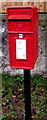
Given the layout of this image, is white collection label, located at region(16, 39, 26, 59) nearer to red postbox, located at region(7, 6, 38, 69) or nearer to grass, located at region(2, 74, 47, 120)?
red postbox, located at region(7, 6, 38, 69)

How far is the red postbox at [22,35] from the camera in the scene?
7.72 feet

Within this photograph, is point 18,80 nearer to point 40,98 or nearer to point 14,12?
point 40,98

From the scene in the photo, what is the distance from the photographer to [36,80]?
4.46 metres

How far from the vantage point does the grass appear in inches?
141

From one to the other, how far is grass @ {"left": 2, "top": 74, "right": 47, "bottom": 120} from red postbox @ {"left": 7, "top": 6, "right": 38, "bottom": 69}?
4.48ft

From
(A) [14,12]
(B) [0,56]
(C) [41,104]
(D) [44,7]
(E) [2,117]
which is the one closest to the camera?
(A) [14,12]

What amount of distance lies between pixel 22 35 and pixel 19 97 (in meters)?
1.91

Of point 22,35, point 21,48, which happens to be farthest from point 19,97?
point 22,35

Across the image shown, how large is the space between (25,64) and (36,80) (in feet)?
6.61

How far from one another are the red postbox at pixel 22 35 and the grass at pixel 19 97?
1366mm

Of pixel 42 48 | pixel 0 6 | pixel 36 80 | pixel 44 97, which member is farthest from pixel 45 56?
pixel 0 6

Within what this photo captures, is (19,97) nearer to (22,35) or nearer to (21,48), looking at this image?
(21,48)

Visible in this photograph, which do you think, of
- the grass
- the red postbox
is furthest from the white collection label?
the grass

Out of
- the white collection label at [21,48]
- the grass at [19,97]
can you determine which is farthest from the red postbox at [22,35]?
the grass at [19,97]
